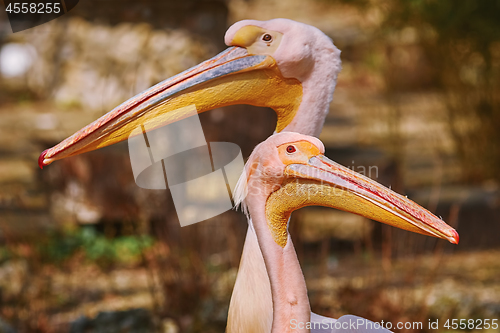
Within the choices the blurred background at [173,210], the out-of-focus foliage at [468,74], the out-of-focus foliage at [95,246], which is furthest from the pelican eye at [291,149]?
the out-of-focus foliage at [468,74]

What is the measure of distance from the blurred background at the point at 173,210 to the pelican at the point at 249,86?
1.15 m

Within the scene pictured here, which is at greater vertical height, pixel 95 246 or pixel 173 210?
pixel 173 210

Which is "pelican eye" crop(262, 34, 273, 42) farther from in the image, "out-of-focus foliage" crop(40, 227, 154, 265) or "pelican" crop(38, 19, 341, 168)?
"out-of-focus foliage" crop(40, 227, 154, 265)

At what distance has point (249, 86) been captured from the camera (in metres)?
1.83

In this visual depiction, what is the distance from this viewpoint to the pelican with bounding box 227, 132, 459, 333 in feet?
4.39

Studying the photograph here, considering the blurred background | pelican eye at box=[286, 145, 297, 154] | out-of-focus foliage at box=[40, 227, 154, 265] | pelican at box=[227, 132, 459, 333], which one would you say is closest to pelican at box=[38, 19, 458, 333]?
pelican at box=[227, 132, 459, 333]

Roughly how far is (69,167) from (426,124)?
16.2ft

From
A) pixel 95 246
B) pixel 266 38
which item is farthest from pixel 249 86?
pixel 95 246

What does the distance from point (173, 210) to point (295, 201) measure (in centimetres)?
240

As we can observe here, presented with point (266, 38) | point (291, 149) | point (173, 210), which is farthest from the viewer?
point (173, 210)

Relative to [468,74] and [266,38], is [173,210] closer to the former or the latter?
[266,38]

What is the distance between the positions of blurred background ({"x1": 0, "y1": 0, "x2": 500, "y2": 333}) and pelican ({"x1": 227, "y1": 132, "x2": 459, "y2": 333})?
1.52 meters

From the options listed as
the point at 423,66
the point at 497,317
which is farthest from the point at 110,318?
the point at 423,66

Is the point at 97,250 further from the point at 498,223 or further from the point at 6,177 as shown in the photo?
the point at 498,223
